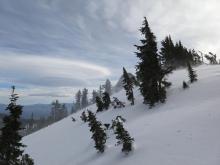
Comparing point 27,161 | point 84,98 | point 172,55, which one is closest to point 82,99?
point 84,98

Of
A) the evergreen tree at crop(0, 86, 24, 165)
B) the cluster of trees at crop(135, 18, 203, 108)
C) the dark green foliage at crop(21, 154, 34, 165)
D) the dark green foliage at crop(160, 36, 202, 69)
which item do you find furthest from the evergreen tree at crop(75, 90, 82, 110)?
the evergreen tree at crop(0, 86, 24, 165)

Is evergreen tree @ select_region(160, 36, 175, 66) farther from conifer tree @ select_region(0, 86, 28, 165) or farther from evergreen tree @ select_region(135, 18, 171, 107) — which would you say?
conifer tree @ select_region(0, 86, 28, 165)

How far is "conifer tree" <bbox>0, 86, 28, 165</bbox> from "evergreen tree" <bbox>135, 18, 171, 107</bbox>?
1889 cm

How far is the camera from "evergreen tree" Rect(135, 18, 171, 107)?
36.4 m

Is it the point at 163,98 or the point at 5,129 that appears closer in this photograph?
the point at 5,129

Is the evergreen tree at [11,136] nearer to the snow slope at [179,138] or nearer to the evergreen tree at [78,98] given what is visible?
the snow slope at [179,138]

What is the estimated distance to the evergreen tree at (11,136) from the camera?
21266mm

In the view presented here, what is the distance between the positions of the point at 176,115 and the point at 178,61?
41.9 meters

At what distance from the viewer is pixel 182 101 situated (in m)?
32.1

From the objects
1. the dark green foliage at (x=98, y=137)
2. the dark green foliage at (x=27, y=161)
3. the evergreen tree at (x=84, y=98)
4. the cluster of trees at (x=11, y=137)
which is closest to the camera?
the cluster of trees at (x=11, y=137)

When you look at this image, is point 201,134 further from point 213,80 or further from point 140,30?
point 140,30

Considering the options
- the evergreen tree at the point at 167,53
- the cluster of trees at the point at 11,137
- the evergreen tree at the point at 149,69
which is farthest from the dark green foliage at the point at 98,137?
the evergreen tree at the point at 167,53

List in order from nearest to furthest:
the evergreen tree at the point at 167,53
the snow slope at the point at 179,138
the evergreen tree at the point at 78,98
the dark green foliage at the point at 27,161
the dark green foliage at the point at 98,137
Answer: the snow slope at the point at 179,138, the dark green foliage at the point at 98,137, the dark green foliage at the point at 27,161, the evergreen tree at the point at 167,53, the evergreen tree at the point at 78,98

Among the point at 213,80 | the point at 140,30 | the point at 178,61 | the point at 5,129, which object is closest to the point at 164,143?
the point at 5,129
